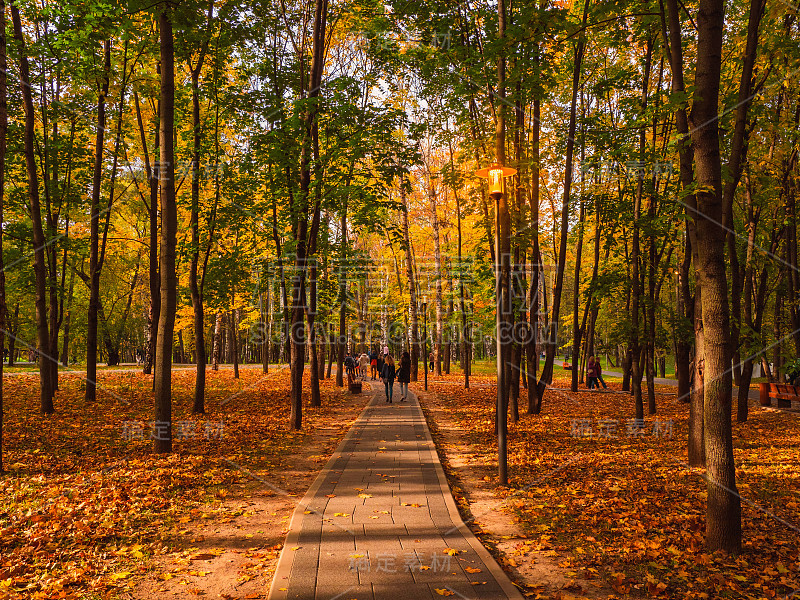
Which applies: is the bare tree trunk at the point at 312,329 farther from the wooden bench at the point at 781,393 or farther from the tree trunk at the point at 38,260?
the wooden bench at the point at 781,393

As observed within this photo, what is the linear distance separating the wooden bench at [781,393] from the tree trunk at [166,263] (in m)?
17.0

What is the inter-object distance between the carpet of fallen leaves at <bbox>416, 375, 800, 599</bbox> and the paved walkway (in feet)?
2.36

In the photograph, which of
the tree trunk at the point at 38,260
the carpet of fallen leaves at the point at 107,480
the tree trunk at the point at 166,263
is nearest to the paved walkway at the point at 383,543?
the carpet of fallen leaves at the point at 107,480

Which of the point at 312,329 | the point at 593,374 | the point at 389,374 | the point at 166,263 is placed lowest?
the point at 593,374

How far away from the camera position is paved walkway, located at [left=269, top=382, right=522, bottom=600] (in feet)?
13.6

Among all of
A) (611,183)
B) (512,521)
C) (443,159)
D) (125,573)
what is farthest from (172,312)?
(443,159)

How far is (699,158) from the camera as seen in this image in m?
5.40

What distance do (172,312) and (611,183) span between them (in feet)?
44.3

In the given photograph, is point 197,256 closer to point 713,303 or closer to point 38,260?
point 38,260

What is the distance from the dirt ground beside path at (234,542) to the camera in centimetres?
432

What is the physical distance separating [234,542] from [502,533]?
3.06 metres

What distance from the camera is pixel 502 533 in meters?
5.84

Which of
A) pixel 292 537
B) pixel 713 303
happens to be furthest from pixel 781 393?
pixel 292 537

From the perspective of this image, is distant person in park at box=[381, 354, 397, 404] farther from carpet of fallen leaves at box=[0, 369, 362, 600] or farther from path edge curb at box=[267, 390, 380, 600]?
path edge curb at box=[267, 390, 380, 600]
